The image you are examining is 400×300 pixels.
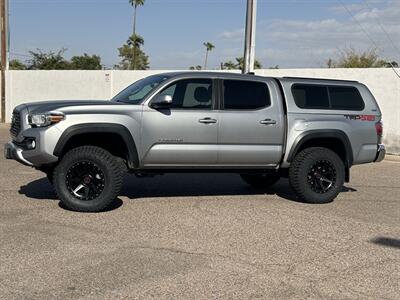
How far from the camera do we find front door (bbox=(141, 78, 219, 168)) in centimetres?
727

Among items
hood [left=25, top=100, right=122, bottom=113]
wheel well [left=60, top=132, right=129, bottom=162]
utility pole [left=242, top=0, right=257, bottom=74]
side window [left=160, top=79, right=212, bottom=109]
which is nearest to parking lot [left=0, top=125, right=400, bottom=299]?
wheel well [left=60, top=132, right=129, bottom=162]

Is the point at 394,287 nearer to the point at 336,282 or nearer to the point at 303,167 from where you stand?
the point at 336,282

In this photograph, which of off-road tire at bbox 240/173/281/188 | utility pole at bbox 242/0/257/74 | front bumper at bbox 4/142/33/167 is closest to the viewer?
front bumper at bbox 4/142/33/167

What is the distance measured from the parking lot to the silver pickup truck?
20.4 inches

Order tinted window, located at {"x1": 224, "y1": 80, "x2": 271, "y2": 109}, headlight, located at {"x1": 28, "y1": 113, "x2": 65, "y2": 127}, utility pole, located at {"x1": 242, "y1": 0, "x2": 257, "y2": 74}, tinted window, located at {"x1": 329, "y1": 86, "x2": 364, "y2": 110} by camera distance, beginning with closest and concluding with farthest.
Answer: headlight, located at {"x1": 28, "y1": 113, "x2": 65, "y2": 127} < tinted window, located at {"x1": 224, "y1": 80, "x2": 271, "y2": 109} < tinted window, located at {"x1": 329, "y1": 86, "x2": 364, "y2": 110} < utility pole, located at {"x1": 242, "y1": 0, "x2": 257, "y2": 74}

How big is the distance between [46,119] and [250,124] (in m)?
2.93

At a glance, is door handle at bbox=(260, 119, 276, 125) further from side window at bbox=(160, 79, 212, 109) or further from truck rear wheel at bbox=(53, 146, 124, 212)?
truck rear wheel at bbox=(53, 146, 124, 212)

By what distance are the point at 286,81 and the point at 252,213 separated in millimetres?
2266

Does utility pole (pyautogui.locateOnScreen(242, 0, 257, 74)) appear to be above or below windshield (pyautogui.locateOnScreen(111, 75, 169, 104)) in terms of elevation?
above

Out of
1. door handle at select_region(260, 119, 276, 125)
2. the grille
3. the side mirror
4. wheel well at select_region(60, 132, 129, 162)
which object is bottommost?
wheel well at select_region(60, 132, 129, 162)

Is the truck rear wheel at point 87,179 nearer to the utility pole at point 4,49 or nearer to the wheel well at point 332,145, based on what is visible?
the wheel well at point 332,145

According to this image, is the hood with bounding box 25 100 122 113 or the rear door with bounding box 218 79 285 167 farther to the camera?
the rear door with bounding box 218 79 285 167

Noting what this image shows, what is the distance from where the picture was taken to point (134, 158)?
23.7ft

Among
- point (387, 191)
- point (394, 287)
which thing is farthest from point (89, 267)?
point (387, 191)
